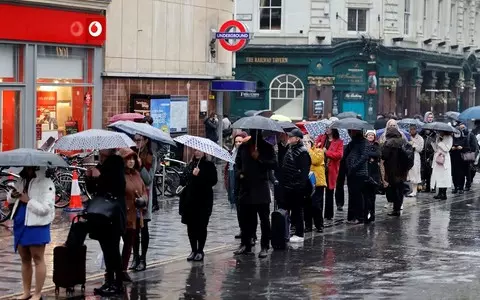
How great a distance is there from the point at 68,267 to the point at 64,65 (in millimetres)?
13194

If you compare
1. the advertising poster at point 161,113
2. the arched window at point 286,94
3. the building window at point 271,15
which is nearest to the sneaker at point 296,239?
the advertising poster at point 161,113

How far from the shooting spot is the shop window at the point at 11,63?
22.8 m

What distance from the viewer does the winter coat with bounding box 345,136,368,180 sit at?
19531 millimetres

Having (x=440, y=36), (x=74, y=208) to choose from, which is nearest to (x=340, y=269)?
(x=74, y=208)

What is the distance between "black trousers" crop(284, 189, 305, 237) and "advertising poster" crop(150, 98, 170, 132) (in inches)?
409

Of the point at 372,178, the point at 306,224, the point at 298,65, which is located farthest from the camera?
the point at 298,65

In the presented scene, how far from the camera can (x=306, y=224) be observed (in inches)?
730

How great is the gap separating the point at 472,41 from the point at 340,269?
50.0m

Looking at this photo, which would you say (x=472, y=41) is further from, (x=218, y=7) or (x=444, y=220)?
(x=444, y=220)

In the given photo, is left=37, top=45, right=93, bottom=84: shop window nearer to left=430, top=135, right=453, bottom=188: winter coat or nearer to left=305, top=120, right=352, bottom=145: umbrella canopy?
left=305, top=120, right=352, bottom=145: umbrella canopy

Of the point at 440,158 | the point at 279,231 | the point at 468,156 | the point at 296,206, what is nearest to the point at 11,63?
the point at 296,206

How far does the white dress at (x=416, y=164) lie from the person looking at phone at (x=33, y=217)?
570 inches

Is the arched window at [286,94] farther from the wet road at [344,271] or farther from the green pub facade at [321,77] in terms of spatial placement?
the wet road at [344,271]

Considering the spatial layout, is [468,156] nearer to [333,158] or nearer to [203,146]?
[333,158]
